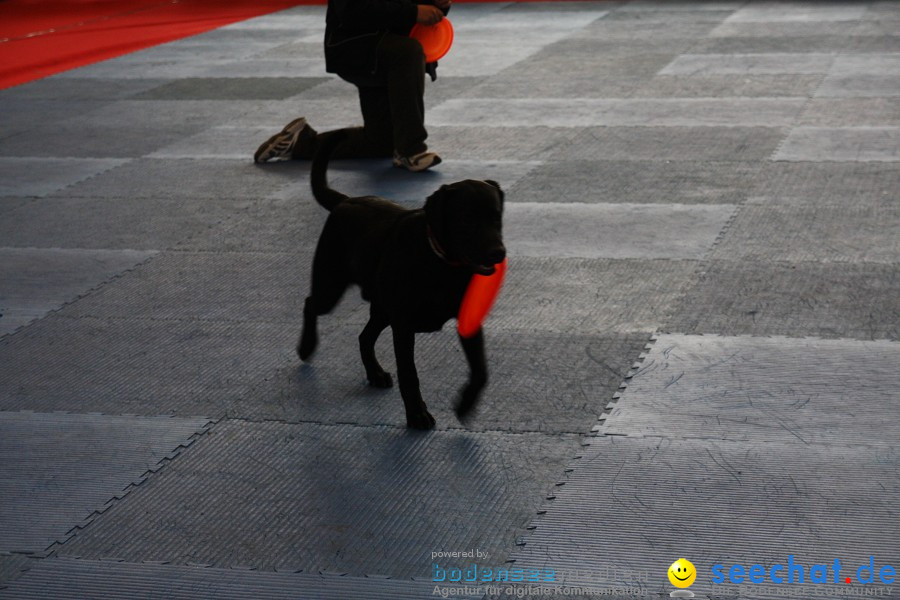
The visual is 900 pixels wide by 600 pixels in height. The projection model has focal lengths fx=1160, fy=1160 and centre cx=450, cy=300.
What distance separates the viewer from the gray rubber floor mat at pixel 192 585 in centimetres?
346

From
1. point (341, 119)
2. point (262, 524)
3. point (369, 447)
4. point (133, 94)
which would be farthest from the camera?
point (133, 94)

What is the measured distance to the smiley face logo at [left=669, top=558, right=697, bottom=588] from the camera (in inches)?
133

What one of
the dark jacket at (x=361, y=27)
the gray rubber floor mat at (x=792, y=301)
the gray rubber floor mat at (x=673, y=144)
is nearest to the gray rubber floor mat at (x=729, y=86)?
the gray rubber floor mat at (x=673, y=144)

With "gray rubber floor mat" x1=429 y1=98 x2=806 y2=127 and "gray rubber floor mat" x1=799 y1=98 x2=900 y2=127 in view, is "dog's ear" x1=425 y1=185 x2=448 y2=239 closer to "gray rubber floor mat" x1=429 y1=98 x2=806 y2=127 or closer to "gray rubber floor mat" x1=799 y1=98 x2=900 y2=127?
"gray rubber floor mat" x1=429 y1=98 x2=806 y2=127

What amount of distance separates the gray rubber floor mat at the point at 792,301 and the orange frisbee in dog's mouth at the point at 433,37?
3238 mm

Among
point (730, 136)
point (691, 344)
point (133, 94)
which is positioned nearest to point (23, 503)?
point (691, 344)

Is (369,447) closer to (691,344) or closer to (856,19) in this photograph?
(691,344)

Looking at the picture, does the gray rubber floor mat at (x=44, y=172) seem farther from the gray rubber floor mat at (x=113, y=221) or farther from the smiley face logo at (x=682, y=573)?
the smiley face logo at (x=682, y=573)

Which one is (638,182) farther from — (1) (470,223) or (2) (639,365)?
(1) (470,223)

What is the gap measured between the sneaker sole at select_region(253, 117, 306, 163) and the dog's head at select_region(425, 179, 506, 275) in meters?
4.92

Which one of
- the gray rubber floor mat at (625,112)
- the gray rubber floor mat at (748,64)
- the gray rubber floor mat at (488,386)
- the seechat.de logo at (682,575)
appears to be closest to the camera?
the seechat.de logo at (682,575)

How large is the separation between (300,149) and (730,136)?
10.6ft

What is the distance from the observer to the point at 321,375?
4.98 meters

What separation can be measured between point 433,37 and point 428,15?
1.00ft
